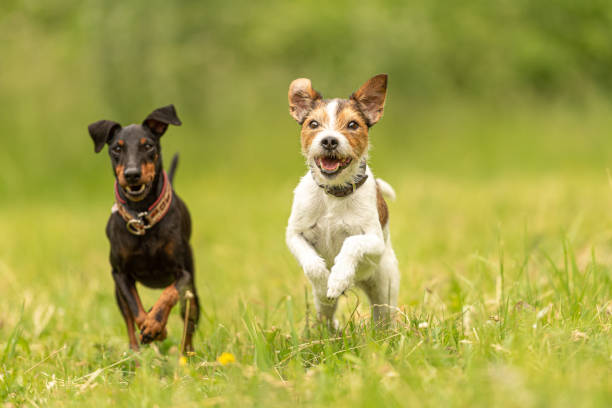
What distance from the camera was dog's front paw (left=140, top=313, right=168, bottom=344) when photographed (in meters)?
4.22

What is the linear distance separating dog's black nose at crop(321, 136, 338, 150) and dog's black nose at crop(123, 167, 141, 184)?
115 centimetres

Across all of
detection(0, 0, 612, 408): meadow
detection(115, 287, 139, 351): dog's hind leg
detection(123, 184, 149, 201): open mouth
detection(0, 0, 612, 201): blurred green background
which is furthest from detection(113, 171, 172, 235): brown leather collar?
detection(0, 0, 612, 201): blurred green background

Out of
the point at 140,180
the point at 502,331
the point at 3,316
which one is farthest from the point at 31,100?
the point at 502,331

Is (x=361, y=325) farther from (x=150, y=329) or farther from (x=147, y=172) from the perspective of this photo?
(x=147, y=172)

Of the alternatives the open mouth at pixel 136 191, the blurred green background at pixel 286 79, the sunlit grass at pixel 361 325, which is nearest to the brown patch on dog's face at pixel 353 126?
the sunlit grass at pixel 361 325

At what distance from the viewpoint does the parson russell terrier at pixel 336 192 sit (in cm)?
369

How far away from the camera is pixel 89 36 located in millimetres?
16406

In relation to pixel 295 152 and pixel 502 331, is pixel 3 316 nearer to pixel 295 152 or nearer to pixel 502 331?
pixel 502 331

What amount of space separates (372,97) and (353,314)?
1.16 meters

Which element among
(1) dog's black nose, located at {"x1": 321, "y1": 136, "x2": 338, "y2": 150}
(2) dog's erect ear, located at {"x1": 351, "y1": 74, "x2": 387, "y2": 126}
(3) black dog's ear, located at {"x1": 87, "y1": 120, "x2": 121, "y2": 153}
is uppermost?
(2) dog's erect ear, located at {"x1": 351, "y1": 74, "x2": 387, "y2": 126}

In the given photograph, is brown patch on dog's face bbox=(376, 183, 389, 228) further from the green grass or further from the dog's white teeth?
the dog's white teeth

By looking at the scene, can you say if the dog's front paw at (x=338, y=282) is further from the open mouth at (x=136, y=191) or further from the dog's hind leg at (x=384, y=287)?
the open mouth at (x=136, y=191)

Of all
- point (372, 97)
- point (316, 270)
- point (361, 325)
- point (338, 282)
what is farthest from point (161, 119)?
point (361, 325)

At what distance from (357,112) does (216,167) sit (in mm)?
12541
